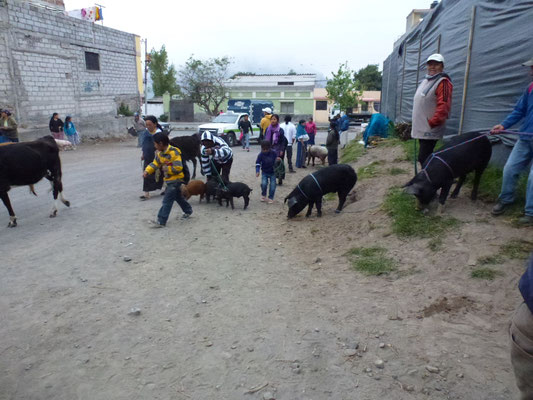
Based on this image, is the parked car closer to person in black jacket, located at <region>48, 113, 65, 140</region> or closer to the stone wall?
person in black jacket, located at <region>48, 113, 65, 140</region>

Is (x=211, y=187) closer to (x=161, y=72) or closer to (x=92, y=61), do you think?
(x=92, y=61)

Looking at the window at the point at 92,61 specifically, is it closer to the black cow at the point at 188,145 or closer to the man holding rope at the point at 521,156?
the black cow at the point at 188,145

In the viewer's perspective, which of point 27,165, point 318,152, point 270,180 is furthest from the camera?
point 318,152

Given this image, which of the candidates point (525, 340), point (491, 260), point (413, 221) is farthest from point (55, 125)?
point (525, 340)

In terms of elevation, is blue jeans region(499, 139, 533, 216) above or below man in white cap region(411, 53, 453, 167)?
below

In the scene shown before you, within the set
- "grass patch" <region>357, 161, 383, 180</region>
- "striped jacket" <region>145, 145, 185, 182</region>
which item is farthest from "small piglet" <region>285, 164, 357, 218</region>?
"striped jacket" <region>145, 145, 185, 182</region>

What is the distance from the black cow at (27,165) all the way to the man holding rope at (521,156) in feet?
24.1

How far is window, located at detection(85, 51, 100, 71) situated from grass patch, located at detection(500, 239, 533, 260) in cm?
2370

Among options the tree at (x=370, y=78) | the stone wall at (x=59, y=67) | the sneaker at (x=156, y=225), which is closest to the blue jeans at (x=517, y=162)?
the sneaker at (x=156, y=225)

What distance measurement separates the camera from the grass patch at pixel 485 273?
3.80 m

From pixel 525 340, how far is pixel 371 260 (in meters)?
3.01

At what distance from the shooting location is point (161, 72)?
2201 inches

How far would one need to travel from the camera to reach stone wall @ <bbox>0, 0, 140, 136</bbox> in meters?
17.3

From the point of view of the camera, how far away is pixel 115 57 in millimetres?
24562
